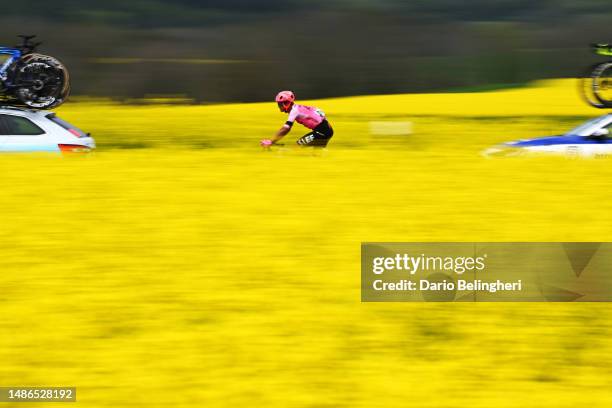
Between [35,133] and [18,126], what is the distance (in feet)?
0.81

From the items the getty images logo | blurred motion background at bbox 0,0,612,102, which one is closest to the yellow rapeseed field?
the getty images logo

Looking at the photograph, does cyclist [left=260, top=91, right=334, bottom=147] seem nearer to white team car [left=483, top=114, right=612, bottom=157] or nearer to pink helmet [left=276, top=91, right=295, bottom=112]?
pink helmet [left=276, top=91, right=295, bottom=112]

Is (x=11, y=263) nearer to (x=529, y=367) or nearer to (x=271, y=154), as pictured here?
(x=529, y=367)

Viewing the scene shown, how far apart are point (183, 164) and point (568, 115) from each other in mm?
18832

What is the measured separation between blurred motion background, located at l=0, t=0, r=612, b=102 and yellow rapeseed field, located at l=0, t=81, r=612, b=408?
3191cm

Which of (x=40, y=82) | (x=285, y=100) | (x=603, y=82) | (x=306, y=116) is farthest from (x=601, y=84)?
(x=40, y=82)

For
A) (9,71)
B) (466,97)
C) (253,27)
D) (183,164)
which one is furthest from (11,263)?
(253,27)

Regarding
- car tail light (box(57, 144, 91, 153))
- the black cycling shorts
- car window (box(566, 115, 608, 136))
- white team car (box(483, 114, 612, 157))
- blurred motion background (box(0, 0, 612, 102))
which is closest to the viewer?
car tail light (box(57, 144, 91, 153))

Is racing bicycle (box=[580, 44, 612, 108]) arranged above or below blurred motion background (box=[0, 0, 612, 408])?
above

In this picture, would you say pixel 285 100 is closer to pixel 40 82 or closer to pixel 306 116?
pixel 306 116

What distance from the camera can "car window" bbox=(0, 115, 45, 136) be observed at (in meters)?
13.4

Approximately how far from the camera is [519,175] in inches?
499

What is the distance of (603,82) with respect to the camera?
17.2 m

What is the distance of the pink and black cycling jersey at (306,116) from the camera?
14234 mm
